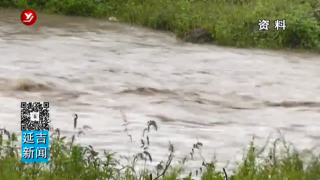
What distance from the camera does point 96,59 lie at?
11.9 metres

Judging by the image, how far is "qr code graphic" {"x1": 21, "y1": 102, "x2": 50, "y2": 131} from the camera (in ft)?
12.7

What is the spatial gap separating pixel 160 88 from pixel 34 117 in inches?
233

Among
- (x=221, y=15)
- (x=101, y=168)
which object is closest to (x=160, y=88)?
(x=101, y=168)

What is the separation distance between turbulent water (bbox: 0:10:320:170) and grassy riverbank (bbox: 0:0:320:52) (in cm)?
52

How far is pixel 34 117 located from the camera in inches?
155

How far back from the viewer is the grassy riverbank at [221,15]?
13414 mm

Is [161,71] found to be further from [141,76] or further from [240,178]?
[240,178]

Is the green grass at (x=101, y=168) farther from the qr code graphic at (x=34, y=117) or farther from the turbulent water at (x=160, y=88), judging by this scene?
the turbulent water at (x=160, y=88)

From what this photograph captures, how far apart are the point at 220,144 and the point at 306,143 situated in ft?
3.53

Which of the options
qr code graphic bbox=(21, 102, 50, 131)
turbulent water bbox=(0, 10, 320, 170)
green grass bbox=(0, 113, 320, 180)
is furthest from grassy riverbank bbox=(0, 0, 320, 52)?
qr code graphic bbox=(21, 102, 50, 131)

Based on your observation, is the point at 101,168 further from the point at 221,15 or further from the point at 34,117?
the point at 221,15

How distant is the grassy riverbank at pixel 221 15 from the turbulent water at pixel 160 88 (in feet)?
1.70

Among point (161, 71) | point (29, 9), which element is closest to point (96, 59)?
point (161, 71)

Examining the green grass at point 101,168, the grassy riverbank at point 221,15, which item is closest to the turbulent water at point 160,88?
the grassy riverbank at point 221,15
